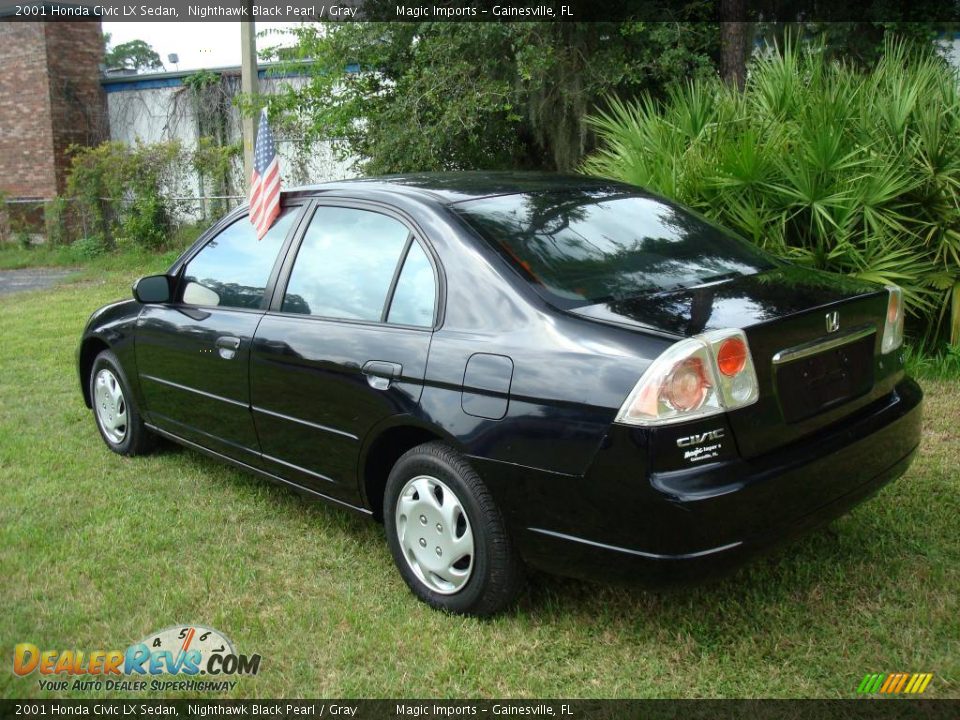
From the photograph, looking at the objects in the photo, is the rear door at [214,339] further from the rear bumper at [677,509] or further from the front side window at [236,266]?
the rear bumper at [677,509]

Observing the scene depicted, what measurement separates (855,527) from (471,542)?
5.80 ft

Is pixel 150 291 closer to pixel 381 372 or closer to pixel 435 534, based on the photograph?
pixel 381 372

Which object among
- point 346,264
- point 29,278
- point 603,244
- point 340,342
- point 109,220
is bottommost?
point 29,278

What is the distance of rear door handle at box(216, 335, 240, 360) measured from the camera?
4.02m

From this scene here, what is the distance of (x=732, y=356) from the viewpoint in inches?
106

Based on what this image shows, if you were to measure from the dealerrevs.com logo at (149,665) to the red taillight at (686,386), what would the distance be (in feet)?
5.31

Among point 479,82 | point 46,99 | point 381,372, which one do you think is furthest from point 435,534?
point 46,99

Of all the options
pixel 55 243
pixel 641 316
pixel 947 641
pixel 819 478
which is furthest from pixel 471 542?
pixel 55 243

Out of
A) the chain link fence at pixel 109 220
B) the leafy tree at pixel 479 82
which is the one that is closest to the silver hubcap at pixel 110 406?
the leafy tree at pixel 479 82

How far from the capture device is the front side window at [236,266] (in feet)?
13.4

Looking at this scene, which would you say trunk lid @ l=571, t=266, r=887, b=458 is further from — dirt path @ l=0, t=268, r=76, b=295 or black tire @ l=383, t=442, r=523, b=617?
dirt path @ l=0, t=268, r=76, b=295

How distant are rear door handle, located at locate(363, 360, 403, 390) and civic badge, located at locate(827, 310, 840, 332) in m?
1.46

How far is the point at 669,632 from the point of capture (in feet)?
10.2

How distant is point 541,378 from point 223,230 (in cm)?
238
